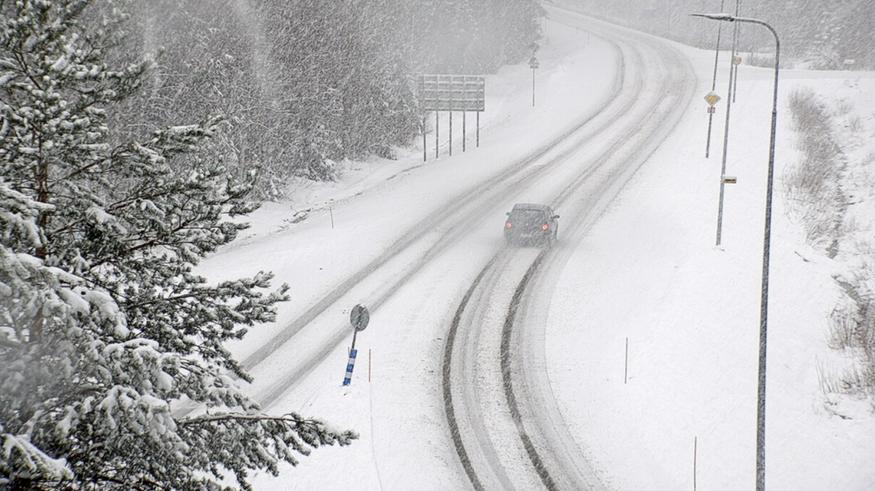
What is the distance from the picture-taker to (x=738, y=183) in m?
33.7

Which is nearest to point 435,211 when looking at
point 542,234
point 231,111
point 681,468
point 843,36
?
point 542,234

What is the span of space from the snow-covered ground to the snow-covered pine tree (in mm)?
6566

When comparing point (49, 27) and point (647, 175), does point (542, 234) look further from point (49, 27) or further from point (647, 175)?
point (49, 27)

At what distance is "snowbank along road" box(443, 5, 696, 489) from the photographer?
15.6 m

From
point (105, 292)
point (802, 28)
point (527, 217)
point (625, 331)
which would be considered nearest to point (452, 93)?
point (527, 217)

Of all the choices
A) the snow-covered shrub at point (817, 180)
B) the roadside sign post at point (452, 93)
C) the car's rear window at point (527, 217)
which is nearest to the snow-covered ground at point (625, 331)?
the snow-covered shrub at point (817, 180)

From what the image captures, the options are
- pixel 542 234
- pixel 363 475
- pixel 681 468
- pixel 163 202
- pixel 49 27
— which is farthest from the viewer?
pixel 542 234

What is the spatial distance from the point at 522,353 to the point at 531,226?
29.2 feet

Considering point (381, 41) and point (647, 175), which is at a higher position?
point (381, 41)

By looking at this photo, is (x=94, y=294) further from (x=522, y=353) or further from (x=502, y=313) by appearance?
(x=502, y=313)

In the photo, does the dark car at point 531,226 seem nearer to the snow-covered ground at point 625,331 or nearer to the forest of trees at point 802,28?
the snow-covered ground at point 625,331

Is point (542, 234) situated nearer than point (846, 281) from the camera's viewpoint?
No

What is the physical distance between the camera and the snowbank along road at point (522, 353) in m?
15.6

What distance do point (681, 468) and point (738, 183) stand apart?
21.4 m
